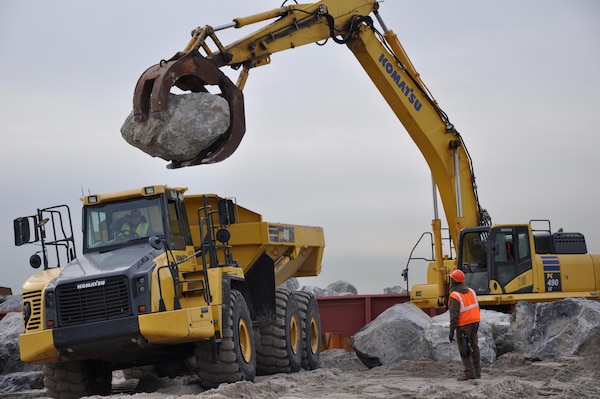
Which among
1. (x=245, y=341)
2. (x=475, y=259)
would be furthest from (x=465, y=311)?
(x=475, y=259)

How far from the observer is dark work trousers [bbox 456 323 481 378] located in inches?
483

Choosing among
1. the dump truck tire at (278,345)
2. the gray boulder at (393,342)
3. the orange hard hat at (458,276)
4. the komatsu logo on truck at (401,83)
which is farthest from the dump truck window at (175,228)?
the komatsu logo on truck at (401,83)

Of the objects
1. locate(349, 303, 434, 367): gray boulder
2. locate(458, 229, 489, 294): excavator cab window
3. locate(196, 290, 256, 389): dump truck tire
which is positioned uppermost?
locate(458, 229, 489, 294): excavator cab window

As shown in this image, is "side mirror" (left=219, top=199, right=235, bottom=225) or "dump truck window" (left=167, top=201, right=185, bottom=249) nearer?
"side mirror" (left=219, top=199, right=235, bottom=225)

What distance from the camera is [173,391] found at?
40.6ft

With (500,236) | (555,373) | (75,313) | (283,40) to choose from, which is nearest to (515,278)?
(500,236)

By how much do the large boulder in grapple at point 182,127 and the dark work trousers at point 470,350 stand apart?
4143 millimetres

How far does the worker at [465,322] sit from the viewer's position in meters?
12.2

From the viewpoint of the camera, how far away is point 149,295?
1135 centimetres

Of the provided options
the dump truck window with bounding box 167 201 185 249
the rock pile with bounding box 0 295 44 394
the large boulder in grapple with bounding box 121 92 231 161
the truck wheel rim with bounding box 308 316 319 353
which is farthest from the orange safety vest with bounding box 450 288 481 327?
the rock pile with bounding box 0 295 44 394

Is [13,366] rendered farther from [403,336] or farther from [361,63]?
[361,63]

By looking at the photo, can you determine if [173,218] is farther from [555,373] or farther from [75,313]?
[555,373]

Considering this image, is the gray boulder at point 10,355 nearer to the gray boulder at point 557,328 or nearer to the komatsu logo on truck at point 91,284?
the komatsu logo on truck at point 91,284

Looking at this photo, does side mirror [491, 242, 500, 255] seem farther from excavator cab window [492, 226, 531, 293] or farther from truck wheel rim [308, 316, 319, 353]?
truck wheel rim [308, 316, 319, 353]
